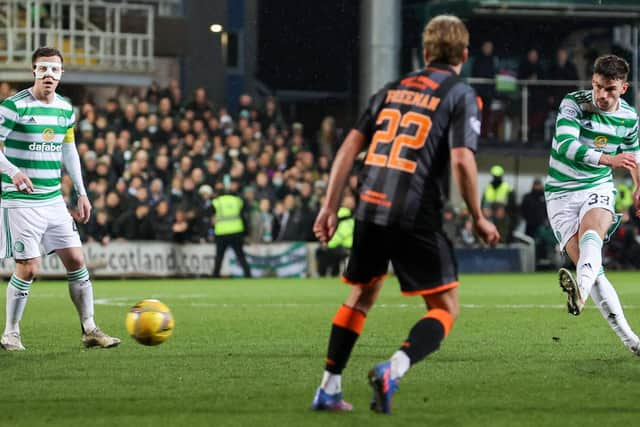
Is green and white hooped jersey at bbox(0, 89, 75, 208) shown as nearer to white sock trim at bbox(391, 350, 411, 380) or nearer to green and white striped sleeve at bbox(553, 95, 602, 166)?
green and white striped sleeve at bbox(553, 95, 602, 166)

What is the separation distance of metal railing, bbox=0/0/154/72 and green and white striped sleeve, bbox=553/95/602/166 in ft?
75.0

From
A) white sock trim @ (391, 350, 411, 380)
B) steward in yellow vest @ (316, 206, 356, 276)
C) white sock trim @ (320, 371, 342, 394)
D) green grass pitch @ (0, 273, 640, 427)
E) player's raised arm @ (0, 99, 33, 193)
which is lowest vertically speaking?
steward in yellow vest @ (316, 206, 356, 276)

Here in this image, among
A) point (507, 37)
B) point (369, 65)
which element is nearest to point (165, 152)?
point (369, 65)

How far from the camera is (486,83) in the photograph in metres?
29.2

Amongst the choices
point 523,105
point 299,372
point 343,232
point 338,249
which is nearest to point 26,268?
point 299,372

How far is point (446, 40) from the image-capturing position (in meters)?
6.54

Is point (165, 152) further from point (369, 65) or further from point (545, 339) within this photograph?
point (545, 339)

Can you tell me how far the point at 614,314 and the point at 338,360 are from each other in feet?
10.5

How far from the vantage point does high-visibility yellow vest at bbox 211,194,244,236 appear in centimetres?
2356

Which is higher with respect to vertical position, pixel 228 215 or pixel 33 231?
pixel 33 231

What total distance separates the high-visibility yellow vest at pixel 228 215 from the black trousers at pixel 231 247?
95 mm

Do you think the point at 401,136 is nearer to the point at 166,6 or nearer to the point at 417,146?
the point at 417,146

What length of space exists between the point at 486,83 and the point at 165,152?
7.94m

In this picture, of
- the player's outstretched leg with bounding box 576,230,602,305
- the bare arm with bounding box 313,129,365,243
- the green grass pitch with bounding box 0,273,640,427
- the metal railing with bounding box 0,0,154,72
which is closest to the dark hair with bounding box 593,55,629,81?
the player's outstretched leg with bounding box 576,230,602,305
